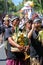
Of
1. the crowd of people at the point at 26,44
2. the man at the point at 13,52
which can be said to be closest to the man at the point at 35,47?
the crowd of people at the point at 26,44

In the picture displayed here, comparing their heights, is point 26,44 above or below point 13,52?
above

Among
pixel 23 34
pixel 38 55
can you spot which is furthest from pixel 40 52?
pixel 23 34

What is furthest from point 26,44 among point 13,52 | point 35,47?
point 13,52

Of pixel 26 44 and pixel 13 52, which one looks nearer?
pixel 13 52

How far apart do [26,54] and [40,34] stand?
572mm

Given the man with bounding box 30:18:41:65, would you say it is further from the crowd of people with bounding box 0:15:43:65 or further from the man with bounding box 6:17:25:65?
the man with bounding box 6:17:25:65

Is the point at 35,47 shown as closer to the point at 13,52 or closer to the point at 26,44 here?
the point at 26,44

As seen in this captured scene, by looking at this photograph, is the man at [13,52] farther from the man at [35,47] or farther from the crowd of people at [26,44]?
the man at [35,47]

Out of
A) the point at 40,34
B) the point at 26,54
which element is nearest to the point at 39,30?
the point at 40,34

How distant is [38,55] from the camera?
7375 mm

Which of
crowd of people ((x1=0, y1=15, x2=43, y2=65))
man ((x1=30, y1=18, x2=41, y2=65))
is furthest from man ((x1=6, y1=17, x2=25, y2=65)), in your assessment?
man ((x1=30, y1=18, x2=41, y2=65))

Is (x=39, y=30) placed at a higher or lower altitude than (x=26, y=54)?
higher

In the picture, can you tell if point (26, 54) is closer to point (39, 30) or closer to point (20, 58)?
point (20, 58)

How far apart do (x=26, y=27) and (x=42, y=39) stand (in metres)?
0.49
